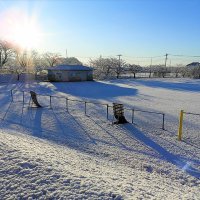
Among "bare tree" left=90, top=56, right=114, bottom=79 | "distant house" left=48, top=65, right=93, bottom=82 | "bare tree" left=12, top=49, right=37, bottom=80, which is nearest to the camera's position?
"distant house" left=48, top=65, right=93, bottom=82

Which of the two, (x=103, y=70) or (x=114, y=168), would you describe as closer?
(x=114, y=168)

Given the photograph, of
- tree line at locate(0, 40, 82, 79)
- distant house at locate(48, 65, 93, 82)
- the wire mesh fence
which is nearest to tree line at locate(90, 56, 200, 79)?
tree line at locate(0, 40, 82, 79)

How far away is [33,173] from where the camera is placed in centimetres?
509

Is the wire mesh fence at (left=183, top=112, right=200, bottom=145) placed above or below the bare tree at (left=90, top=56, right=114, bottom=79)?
below

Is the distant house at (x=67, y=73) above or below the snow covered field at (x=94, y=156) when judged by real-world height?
above

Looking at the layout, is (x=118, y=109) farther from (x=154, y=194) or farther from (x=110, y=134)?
(x=154, y=194)

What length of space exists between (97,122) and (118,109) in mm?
1265

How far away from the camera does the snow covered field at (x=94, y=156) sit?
4.68 metres

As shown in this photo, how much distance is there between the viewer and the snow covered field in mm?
4676

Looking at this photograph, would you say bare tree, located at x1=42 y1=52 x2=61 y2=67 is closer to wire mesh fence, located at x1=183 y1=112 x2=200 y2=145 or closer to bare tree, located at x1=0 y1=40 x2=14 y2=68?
bare tree, located at x1=0 y1=40 x2=14 y2=68

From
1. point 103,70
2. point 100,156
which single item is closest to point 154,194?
point 100,156

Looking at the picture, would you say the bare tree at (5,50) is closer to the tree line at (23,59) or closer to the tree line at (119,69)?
the tree line at (23,59)

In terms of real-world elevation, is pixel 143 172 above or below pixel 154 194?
below

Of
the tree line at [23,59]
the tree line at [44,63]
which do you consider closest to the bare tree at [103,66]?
the tree line at [44,63]
